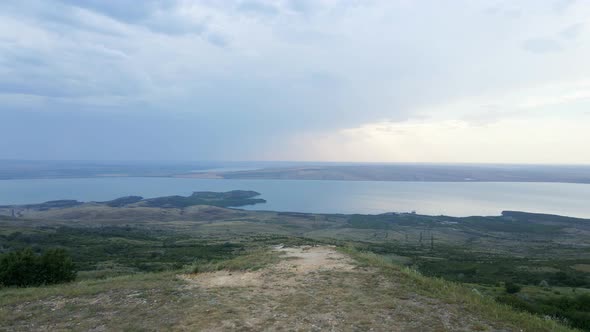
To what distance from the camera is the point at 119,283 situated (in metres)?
12.3

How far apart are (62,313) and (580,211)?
16543 cm

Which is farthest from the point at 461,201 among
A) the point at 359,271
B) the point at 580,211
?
the point at 359,271

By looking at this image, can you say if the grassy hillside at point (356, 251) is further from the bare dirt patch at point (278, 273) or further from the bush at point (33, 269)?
the bush at point (33, 269)

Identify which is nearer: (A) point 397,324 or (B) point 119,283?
(A) point 397,324

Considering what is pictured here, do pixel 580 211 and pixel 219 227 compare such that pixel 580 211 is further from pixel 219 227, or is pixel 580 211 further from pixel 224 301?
pixel 224 301

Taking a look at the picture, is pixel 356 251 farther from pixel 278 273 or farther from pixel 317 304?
pixel 317 304

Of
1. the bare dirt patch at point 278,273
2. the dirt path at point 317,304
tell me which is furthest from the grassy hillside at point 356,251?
the bare dirt patch at point 278,273

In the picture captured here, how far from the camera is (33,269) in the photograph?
537 inches

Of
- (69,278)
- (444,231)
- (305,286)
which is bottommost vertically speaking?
(444,231)

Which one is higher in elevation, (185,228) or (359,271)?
(359,271)

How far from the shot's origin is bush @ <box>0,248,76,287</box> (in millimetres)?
13320

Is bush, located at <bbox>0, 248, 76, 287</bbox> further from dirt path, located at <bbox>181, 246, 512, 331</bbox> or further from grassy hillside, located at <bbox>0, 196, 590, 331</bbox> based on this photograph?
dirt path, located at <bbox>181, 246, 512, 331</bbox>

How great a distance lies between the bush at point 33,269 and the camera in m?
13.3

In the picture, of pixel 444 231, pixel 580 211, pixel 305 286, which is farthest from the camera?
pixel 580 211
